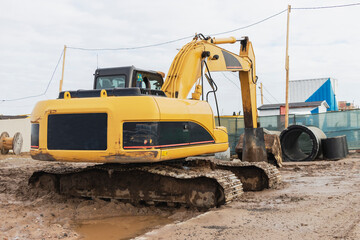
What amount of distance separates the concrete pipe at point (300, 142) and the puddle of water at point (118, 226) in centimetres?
1090

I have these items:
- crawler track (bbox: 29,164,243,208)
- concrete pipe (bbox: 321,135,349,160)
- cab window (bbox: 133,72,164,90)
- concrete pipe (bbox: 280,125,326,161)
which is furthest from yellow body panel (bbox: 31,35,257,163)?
concrete pipe (bbox: 321,135,349,160)

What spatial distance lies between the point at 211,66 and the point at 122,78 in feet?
6.84

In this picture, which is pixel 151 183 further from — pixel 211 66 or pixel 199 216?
pixel 211 66

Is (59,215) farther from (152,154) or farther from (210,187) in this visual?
(210,187)

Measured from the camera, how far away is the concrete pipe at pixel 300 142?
16.0 metres

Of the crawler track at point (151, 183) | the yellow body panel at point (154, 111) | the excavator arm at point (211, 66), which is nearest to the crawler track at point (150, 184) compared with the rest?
the crawler track at point (151, 183)

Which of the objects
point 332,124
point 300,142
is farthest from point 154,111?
point 332,124

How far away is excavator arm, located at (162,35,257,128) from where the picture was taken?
7637mm

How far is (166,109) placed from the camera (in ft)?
20.9

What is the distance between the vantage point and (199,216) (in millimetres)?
5848

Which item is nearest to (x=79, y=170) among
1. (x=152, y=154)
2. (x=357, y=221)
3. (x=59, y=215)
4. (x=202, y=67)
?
(x=59, y=215)

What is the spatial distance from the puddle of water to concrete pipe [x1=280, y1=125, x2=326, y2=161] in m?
10.9

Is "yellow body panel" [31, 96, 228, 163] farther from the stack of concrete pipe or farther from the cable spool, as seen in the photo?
the cable spool

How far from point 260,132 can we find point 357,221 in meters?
5.29
